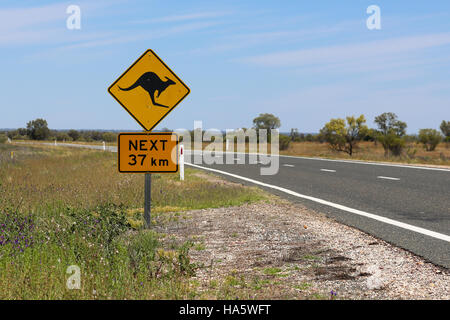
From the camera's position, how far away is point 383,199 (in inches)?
419

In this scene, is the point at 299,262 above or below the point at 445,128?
below

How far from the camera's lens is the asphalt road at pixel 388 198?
6.53 metres

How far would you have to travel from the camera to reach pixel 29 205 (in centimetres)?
835

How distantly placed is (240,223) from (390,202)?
4161 millimetres

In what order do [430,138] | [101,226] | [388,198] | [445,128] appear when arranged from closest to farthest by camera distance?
[101,226], [388,198], [430,138], [445,128]

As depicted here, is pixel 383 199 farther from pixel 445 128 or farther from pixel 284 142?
pixel 445 128

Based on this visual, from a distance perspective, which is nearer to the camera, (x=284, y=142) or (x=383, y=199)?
(x=383, y=199)

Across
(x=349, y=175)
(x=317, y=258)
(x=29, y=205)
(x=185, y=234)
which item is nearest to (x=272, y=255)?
(x=317, y=258)

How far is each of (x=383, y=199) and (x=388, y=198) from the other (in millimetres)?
216

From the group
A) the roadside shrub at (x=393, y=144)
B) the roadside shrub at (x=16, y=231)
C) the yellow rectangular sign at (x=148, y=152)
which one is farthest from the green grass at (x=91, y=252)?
the roadside shrub at (x=393, y=144)

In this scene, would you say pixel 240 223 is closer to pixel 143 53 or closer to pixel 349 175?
pixel 143 53

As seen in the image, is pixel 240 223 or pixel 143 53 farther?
pixel 240 223

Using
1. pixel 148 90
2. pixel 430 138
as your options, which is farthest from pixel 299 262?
→ pixel 430 138
